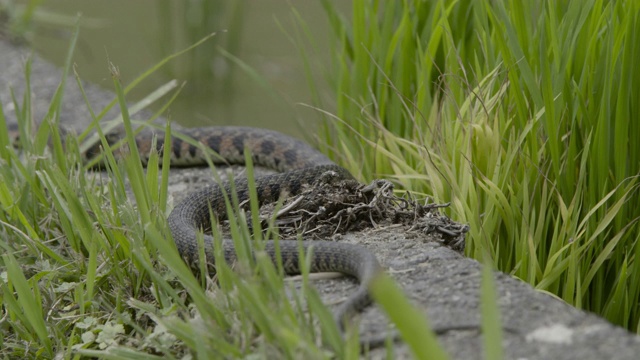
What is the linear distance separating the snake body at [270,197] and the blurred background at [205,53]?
1.70m

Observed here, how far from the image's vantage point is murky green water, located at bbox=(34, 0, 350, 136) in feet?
27.6

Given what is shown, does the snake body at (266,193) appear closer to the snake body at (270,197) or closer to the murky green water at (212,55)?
the snake body at (270,197)

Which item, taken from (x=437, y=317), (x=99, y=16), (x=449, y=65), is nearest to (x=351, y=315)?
(x=437, y=317)

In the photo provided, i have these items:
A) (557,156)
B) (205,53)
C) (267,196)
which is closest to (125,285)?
(267,196)

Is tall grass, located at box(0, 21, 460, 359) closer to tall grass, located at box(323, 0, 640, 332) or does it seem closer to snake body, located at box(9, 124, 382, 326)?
snake body, located at box(9, 124, 382, 326)

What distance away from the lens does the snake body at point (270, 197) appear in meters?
2.89

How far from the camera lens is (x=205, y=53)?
8.85m

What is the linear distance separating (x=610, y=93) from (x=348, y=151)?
163 centimetres

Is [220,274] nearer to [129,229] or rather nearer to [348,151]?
[129,229]

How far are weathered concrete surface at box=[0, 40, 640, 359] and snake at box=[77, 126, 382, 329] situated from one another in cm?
9

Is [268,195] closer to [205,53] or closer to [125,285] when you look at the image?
[125,285]

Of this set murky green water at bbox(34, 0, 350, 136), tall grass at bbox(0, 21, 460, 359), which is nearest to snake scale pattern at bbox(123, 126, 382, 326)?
tall grass at bbox(0, 21, 460, 359)

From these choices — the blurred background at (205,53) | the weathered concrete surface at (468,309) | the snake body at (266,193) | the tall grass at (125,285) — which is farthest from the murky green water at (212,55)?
the weathered concrete surface at (468,309)

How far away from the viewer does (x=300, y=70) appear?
29.2 feet
